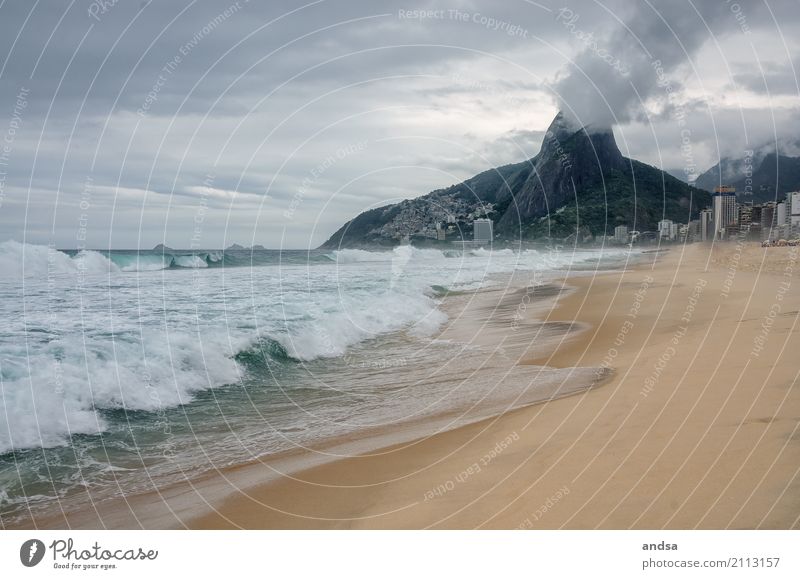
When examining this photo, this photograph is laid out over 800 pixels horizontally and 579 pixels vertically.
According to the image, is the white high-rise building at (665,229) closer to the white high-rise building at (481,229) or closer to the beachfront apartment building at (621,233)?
the beachfront apartment building at (621,233)

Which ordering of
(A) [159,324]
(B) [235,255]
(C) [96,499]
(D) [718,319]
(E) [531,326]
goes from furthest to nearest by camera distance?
(B) [235,255] → (E) [531,326] → (A) [159,324] → (D) [718,319] → (C) [96,499]

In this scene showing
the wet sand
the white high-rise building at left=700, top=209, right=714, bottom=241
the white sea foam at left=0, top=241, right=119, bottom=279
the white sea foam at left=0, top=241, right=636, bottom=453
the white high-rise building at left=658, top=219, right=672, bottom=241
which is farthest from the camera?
the white high-rise building at left=658, top=219, right=672, bottom=241

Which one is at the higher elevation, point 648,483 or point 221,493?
point 648,483

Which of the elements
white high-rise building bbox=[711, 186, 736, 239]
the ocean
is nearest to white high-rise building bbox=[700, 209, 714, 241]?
white high-rise building bbox=[711, 186, 736, 239]

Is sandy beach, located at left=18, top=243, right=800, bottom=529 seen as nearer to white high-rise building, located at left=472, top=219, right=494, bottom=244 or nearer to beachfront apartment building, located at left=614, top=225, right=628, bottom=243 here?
white high-rise building, located at left=472, top=219, right=494, bottom=244

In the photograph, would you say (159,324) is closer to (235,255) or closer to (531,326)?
(531,326)

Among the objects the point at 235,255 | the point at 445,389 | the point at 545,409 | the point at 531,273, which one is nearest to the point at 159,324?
the point at 445,389
